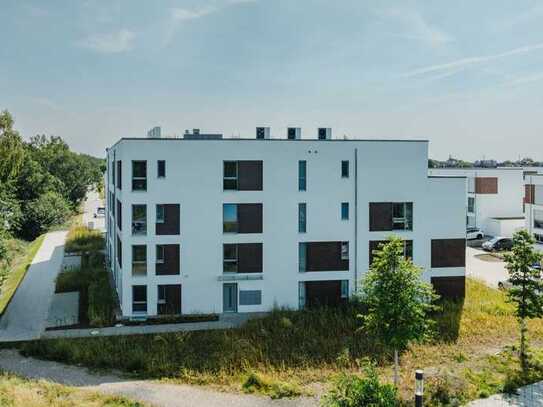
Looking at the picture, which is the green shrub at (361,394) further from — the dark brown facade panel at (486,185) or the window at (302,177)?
the dark brown facade panel at (486,185)

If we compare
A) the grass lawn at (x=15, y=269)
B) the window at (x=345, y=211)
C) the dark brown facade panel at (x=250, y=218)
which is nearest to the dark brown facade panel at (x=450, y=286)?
the window at (x=345, y=211)

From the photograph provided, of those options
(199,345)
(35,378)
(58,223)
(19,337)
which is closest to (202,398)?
(199,345)

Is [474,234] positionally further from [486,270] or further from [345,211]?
[345,211]

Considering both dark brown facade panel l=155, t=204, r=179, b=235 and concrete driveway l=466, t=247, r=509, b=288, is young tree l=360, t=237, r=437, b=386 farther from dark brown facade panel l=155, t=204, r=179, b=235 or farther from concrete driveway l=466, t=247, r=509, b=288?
concrete driveway l=466, t=247, r=509, b=288

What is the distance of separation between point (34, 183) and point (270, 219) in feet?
132

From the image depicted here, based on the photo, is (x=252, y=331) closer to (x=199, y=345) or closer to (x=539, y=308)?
(x=199, y=345)

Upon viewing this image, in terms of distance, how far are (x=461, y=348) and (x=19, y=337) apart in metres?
17.8

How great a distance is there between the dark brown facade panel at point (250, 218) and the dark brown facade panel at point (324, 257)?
107 inches

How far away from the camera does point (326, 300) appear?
82.5 feet

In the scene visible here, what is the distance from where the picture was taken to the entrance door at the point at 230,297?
80.5 feet

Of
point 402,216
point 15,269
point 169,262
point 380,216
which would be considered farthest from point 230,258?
point 15,269

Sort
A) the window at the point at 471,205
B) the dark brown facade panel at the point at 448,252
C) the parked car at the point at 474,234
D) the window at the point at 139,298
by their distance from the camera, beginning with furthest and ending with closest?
the window at the point at 471,205 < the parked car at the point at 474,234 < the dark brown facade panel at the point at 448,252 < the window at the point at 139,298

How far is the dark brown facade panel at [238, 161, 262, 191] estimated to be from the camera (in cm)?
2466

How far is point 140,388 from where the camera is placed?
1583cm
